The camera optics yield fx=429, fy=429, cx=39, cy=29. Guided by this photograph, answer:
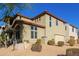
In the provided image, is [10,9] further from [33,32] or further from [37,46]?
[37,46]

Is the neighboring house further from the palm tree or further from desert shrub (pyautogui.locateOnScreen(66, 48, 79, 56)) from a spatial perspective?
desert shrub (pyautogui.locateOnScreen(66, 48, 79, 56))

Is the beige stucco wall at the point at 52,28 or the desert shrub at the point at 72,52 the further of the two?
the beige stucco wall at the point at 52,28

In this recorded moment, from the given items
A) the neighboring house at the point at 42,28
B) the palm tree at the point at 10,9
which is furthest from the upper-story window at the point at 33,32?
the palm tree at the point at 10,9

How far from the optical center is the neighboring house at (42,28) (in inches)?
351

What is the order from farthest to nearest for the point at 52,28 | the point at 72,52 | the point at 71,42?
the point at 52,28 < the point at 71,42 < the point at 72,52

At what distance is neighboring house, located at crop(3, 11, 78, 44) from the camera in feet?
29.2

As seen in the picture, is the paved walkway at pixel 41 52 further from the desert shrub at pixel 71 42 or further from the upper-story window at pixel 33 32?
the upper-story window at pixel 33 32

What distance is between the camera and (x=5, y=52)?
883 cm

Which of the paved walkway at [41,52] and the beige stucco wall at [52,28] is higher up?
the beige stucco wall at [52,28]

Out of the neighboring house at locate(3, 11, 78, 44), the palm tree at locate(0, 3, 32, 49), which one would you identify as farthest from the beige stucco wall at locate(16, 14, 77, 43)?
the palm tree at locate(0, 3, 32, 49)

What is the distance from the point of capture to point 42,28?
8.98m

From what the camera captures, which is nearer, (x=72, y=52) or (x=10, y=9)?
(x=72, y=52)

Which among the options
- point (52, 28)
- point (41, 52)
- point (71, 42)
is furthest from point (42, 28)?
point (71, 42)

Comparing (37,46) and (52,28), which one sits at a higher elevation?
(52,28)
